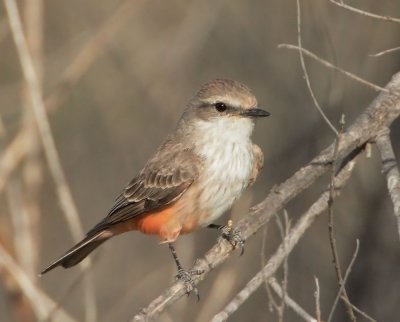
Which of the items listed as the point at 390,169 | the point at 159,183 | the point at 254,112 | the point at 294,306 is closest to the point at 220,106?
the point at 254,112

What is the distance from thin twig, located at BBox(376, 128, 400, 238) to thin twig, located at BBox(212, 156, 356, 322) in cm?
23

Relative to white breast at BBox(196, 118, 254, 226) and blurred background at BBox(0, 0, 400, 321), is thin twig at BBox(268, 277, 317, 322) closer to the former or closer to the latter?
white breast at BBox(196, 118, 254, 226)

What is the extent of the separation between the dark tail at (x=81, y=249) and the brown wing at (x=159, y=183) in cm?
8

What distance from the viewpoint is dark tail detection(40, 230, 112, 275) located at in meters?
5.76

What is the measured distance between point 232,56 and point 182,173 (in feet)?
11.0

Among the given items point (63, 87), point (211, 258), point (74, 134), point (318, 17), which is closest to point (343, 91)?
point (318, 17)

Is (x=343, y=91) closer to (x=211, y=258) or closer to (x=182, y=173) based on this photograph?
(x=182, y=173)

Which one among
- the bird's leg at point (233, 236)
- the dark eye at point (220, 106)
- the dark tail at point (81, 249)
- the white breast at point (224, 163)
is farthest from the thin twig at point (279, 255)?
the dark tail at point (81, 249)

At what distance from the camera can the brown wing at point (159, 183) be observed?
19.0 ft

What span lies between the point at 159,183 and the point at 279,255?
1.65 meters

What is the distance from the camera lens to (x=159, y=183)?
19.5 feet

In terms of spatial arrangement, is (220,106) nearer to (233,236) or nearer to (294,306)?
(233,236)

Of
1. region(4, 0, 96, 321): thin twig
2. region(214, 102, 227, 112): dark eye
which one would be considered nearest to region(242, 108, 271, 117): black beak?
region(214, 102, 227, 112): dark eye

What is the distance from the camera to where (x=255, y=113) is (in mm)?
5730
